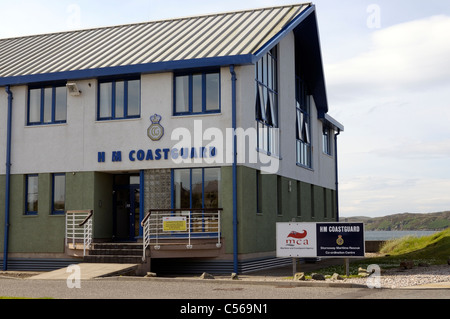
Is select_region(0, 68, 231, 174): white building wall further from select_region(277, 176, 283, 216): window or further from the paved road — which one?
the paved road

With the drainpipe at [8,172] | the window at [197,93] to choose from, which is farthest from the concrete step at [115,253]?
the window at [197,93]

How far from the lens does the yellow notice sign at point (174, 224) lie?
22.2 meters

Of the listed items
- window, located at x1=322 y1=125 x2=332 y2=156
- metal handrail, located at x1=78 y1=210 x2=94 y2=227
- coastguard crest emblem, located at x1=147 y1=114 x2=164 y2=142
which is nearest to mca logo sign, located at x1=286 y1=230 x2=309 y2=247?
coastguard crest emblem, located at x1=147 y1=114 x2=164 y2=142

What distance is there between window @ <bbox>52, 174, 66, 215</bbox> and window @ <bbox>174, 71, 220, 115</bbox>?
510 cm

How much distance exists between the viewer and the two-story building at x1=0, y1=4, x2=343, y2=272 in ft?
→ 73.8

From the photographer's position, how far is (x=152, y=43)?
85.6 ft

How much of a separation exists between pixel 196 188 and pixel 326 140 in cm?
1781

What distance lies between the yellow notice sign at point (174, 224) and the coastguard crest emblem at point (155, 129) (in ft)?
9.61

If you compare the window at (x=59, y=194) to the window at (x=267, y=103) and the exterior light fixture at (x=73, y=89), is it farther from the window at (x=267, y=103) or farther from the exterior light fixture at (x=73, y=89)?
the window at (x=267, y=103)

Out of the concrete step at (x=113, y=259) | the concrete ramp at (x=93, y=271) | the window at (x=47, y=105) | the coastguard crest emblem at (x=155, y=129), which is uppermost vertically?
the window at (x=47, y=105)

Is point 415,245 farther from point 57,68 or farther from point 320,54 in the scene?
point 57,68
